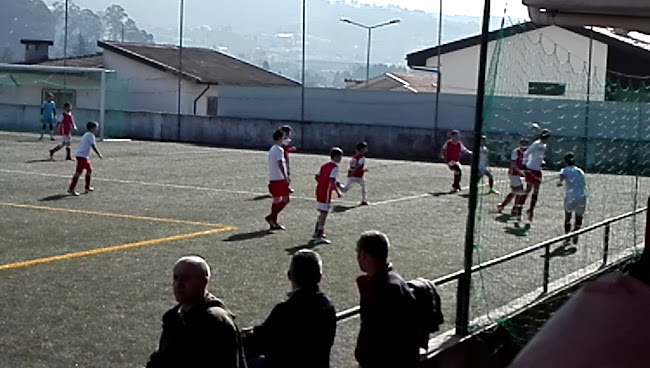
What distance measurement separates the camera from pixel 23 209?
20.0m

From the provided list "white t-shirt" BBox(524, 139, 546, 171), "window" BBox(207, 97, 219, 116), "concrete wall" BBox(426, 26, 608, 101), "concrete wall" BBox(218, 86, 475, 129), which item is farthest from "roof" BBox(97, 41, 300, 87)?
"concrete wall" BBox(426, 26, 608, 101)

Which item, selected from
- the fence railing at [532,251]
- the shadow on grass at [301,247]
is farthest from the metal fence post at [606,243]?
the shadow on grass at [301,247]

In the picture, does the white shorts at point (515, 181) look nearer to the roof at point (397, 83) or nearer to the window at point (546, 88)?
the window at point (546, 88)

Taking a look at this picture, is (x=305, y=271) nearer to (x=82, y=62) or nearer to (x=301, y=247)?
(x=301, y=247)

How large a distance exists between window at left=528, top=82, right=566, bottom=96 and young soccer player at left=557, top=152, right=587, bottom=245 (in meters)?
5.30

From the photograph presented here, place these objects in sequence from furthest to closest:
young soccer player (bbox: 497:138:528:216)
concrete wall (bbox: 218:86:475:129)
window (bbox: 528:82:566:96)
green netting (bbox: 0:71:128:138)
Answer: green netting (bbox: 0:71:128:138)
concrete wall (bbox: 218:86:475:129)
young soccer player (bbox: 497:138:528:216)
window (bbox: 528:82:566:96)

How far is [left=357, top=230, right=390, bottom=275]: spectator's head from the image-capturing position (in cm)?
591

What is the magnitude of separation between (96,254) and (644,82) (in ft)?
24.9

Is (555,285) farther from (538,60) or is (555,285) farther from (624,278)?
(624,278)

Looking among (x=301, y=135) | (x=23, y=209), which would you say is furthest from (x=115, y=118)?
(x=23, y=209)

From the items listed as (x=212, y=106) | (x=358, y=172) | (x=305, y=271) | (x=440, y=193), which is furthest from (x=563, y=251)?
(x=212, y=106)

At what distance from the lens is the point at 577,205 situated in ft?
51.1

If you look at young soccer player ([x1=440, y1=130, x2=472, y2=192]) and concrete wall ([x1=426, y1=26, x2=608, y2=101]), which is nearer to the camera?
concrete wall ([x1=426, y1=26, x2=608, y2=101])

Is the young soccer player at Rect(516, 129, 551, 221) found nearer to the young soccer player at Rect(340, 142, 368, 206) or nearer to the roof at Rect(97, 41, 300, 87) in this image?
the young soccer player at Rect(340, 142, 368, 206)
